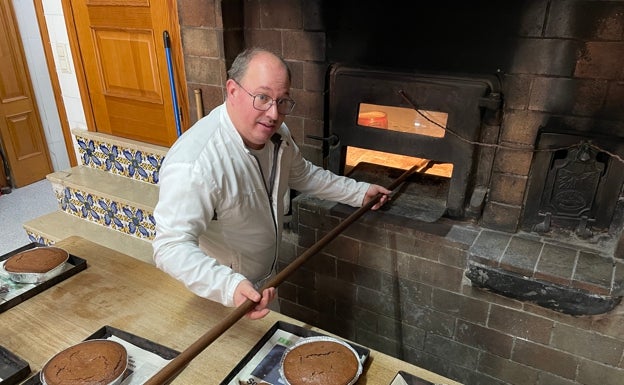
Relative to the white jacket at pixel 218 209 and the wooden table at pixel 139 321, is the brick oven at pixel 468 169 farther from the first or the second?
the wooden table at pixel 139 321

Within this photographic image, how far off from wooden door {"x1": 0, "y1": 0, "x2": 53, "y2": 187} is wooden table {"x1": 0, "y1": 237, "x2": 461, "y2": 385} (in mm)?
3275

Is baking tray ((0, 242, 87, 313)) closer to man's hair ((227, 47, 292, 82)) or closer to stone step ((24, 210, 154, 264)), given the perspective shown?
man's hair ((227, 47, 292, 82))

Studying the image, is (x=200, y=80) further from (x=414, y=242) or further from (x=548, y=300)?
(x=548, y=300)

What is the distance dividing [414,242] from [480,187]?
1.26 ft

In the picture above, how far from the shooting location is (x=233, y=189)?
1.44m

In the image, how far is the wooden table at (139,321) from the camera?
3.92 feet

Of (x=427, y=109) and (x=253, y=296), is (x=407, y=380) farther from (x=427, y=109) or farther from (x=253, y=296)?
(x=427, y=109)

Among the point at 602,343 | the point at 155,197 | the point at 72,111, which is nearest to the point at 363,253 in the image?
the point at 602,343

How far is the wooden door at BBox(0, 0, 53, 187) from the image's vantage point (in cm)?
390

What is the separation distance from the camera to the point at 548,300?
1.68m

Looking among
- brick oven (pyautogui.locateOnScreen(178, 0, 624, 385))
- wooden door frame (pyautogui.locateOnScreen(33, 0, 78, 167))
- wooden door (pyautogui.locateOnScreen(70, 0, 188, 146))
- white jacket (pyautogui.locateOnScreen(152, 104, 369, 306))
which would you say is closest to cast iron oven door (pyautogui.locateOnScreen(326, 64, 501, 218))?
brick oven (pyautogui.locateOnScreen(178, 0, 624, 385))

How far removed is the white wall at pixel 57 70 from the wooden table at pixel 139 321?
2.08m

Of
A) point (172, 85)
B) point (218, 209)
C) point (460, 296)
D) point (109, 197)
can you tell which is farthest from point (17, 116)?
point (460, 296)

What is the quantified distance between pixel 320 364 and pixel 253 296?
0.25 metres
